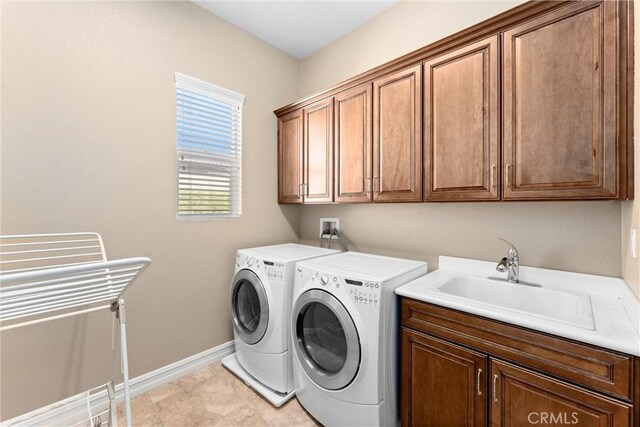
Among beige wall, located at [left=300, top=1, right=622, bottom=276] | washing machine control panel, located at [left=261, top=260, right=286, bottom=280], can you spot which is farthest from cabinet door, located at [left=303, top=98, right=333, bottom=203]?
washing machine control panel, located at [left=261, top=260, right=286, bottom=280]

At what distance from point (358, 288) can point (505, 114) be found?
3.71 ft

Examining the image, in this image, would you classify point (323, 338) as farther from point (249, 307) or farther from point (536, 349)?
point (536, 349)

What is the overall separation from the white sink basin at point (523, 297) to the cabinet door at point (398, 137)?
1.94 feet

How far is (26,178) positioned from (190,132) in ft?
3.20

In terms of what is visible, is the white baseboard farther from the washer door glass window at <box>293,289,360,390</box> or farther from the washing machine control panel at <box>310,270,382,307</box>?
the washing machine control panel at <box>310,270,382,307</box>

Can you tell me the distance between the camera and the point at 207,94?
2209 millimetres

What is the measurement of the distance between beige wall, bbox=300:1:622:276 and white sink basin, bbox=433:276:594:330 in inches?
6.8

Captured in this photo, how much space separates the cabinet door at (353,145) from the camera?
1927 millimetres

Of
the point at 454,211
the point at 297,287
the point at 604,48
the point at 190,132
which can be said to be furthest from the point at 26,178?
the point at 604,48

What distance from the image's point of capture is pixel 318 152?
89.7 inches

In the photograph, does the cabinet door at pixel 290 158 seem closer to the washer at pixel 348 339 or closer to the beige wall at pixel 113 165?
the beige wall at pixel 113 165

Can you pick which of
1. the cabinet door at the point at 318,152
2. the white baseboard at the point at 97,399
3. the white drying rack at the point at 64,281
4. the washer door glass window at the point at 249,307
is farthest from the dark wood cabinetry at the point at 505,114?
the white baseboard at the point at 97,399

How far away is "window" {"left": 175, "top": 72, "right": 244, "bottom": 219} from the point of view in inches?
82.5

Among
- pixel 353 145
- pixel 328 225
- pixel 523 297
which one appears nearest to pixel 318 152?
pixel 353 145
